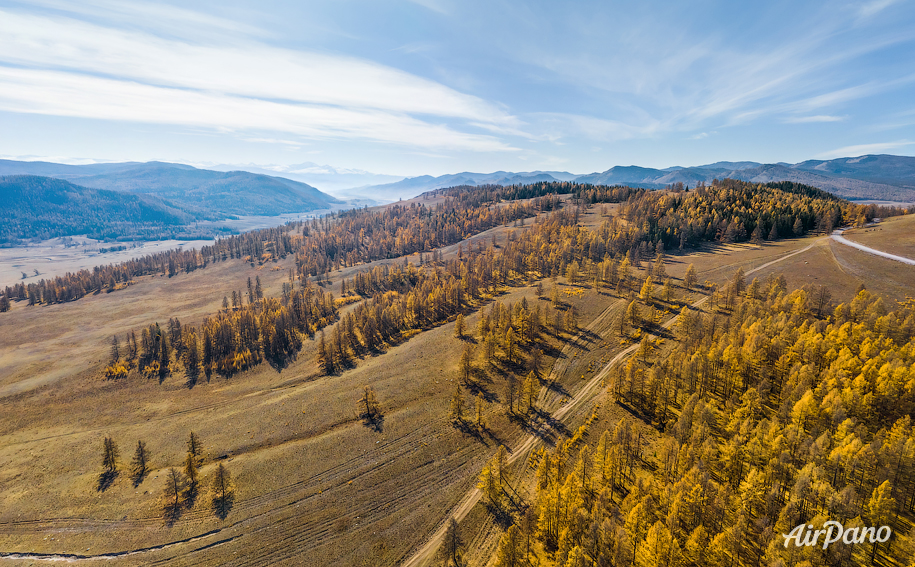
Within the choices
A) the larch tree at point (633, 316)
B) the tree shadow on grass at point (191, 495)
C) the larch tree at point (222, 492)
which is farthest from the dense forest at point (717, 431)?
the tree shadow on grass at point (191, 495)

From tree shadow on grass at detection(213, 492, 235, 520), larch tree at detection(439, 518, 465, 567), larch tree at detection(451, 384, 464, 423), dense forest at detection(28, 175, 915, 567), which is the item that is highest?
dense forest at detection(28, 175, 915, 567)

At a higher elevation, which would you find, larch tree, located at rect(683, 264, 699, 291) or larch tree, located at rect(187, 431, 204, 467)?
larch tree, located at rect(683, 264, 699, 291)

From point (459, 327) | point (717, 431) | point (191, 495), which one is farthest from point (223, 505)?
point (717, 431)

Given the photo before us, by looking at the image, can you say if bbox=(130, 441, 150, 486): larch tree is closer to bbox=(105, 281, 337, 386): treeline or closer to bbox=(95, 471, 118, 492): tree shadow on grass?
bbox=(95, 471, 118, 492): tree shadow on grass

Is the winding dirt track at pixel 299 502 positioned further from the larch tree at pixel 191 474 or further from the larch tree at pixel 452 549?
the larch tree at pixel 191 474

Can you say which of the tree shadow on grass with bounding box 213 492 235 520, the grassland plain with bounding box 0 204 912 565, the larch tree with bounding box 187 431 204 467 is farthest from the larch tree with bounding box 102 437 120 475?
the tree shadow on grass with bounding box 213 492 235 520

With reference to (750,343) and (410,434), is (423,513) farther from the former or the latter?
(750,343)
